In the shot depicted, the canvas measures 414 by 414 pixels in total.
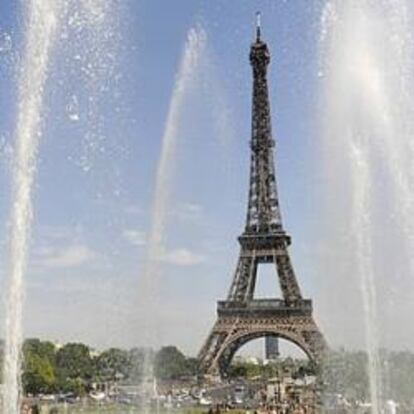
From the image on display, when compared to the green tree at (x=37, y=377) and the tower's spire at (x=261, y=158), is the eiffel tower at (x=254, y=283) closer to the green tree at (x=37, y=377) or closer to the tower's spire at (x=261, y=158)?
the tower's spire at (x=261, y=158)

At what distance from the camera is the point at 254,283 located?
57156 mm

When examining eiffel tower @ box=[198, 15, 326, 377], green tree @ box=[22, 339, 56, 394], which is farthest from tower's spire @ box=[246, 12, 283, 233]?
green tree @ box=[22, 339, 56, 394]

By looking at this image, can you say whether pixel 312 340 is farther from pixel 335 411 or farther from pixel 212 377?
pixel 335 411

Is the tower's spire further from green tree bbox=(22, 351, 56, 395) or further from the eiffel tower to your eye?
green tree bbox=(22, 351, 56, 395)

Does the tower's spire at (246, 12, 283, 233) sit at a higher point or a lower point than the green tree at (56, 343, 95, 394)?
higher

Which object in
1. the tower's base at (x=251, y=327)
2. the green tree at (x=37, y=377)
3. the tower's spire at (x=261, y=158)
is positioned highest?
the tower's spire at (x=261, y=158)

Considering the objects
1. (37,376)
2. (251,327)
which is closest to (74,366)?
(37,376)

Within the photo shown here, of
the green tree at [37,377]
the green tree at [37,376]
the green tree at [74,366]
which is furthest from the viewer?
the green tree at [74,366]

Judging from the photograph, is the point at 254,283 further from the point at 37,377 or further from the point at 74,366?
the point at 74,366

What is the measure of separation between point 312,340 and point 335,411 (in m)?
29.5

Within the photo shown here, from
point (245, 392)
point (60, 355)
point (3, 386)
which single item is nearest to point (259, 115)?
point (245, 392)

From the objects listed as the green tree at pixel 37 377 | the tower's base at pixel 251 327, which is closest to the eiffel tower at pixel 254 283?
the tower's base at pixel 251 327

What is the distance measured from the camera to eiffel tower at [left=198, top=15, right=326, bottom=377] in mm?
54594

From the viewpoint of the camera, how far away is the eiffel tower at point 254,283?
5459cm
